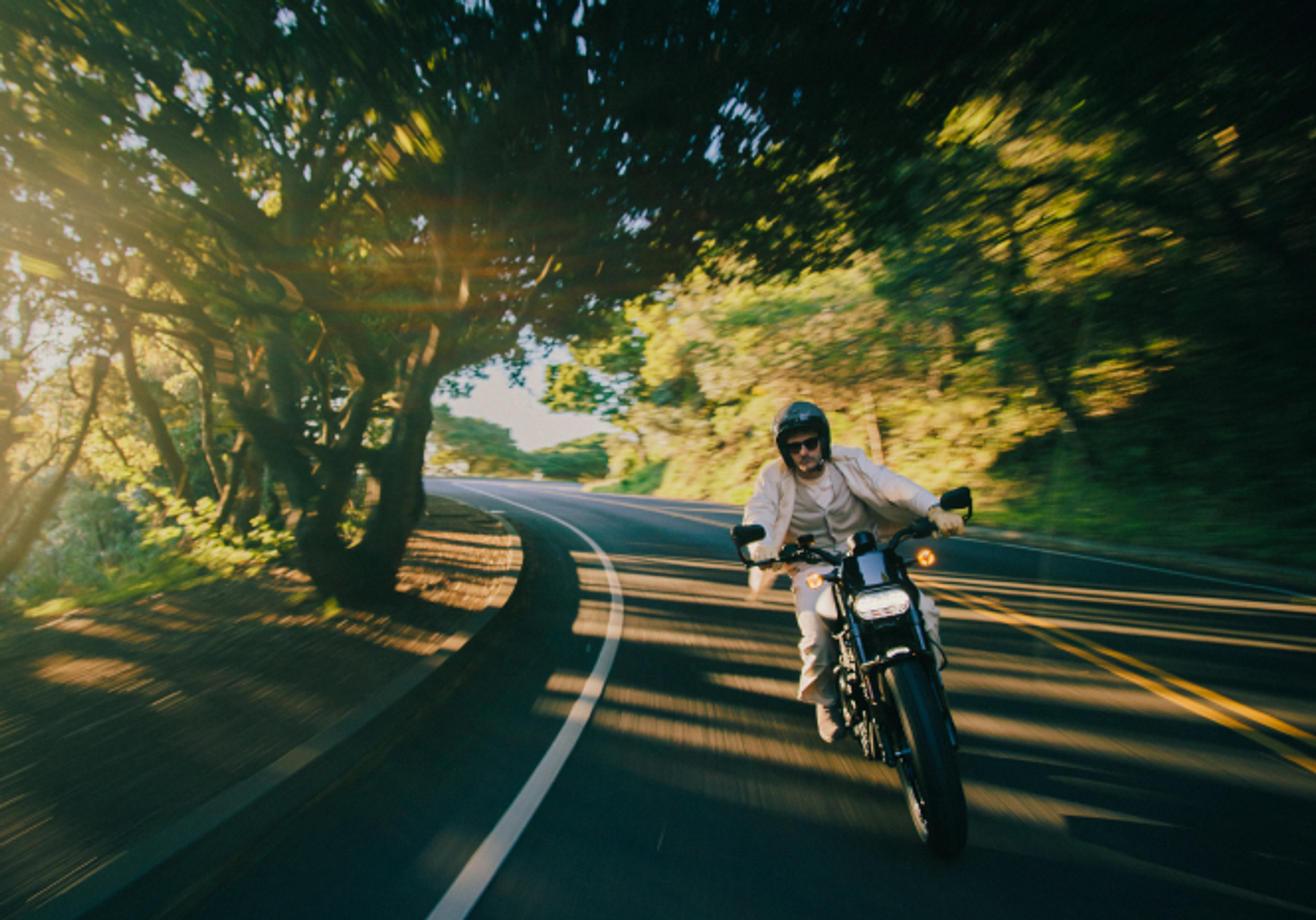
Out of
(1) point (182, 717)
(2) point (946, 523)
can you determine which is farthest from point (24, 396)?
(2) point (946, 523)

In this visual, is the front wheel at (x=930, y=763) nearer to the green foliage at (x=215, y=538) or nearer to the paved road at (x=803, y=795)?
the paved road at (x=803, y=795)

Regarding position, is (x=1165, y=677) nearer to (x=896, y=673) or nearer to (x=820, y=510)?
(x=820, y=510)

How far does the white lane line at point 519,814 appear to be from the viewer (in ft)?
8.32

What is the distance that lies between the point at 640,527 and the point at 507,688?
1089 centimetres

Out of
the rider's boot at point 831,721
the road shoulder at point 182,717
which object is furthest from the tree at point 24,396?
the rider's boot at point 831,721

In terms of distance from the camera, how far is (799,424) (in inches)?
135

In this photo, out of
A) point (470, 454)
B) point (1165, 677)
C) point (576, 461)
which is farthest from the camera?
point (470, 454)

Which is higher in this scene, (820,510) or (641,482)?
(641,482)

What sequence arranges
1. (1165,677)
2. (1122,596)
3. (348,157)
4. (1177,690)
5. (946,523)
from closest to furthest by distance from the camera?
1. (946,523)
2. (1177,690)
3. (1165,677)
4. (1122,596)
5. (348,157)

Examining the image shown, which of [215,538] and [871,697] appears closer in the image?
[871,697]

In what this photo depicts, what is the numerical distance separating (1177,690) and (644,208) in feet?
23.4

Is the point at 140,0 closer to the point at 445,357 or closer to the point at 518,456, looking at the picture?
the point at 445,357

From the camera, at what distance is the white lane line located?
99.9 inches

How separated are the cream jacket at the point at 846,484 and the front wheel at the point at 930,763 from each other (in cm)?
98
